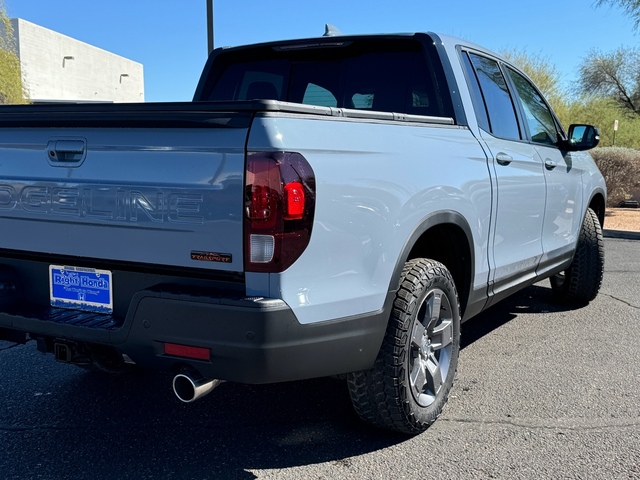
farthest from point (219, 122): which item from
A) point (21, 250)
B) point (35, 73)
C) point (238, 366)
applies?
point (35, 73)

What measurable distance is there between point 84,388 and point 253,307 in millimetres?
2037

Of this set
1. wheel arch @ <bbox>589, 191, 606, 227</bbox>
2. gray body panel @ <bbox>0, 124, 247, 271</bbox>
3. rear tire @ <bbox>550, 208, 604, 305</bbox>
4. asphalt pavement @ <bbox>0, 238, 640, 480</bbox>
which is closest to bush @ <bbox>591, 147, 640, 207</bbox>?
wheel arch @ <bbox>589, 191, 606, 227</bbox>

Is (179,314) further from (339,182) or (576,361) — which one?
(576,361)

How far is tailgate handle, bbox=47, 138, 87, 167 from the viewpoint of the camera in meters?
2.64

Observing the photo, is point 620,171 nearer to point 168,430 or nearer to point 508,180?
point 508,180

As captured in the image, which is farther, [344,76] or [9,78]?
[9,78]

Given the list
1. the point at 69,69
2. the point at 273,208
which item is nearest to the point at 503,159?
the point at 273,208

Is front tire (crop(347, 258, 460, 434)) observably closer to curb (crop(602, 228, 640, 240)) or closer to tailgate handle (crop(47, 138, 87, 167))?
tailgate handle (crop(47, 138, 87, 167))

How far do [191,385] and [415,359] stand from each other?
113 centimetres

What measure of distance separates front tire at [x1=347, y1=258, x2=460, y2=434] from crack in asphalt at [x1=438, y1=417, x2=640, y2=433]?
22 centimetres

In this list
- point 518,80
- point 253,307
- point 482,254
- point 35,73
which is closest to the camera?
point 253,307

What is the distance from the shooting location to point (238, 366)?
240 cm

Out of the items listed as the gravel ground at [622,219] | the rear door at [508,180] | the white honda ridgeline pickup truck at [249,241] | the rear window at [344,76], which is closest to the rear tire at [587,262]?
the rear door at [508,180]

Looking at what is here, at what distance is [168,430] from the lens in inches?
129
